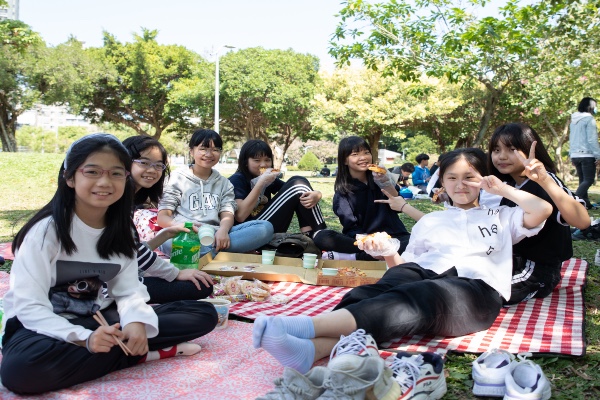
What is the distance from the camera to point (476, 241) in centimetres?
302

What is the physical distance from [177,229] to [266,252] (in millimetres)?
1209

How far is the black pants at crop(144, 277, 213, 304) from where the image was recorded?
10.2ft

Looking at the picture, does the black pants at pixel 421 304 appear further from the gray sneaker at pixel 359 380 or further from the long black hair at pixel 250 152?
the long black hair at pixel 250 152

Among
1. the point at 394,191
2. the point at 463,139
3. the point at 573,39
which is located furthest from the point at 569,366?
the point at 463,139

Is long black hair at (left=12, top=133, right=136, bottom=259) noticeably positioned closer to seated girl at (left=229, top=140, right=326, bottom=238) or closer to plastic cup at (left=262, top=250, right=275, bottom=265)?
plastic cup at (left=262, top=250, right=275, bottom=265)

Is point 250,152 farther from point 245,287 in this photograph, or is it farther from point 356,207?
point 245,287

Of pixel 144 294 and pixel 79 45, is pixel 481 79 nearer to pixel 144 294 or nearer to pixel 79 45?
pixel 144 294

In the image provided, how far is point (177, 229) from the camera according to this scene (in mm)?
3357

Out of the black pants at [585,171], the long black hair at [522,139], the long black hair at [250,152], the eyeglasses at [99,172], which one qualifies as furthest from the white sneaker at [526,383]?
the black pants at [585,171]

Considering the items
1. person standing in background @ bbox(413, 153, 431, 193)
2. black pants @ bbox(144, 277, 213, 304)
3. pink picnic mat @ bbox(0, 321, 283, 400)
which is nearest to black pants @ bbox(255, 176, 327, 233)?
black pants @ bbox(144, 277, 213, 304)

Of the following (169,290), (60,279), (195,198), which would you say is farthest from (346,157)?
(60,279)

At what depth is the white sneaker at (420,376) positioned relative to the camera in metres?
2.05

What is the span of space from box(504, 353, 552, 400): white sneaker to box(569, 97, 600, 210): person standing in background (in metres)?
7.09

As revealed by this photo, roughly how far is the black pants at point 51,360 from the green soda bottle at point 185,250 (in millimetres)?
1239
